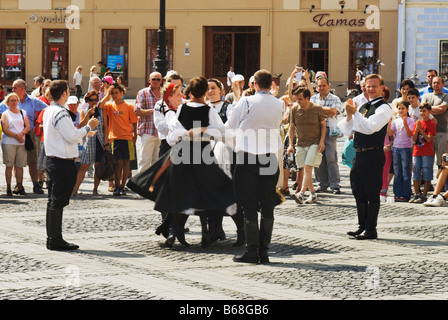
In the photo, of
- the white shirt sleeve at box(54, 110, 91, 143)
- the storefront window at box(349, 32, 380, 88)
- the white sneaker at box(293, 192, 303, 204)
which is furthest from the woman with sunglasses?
the storefront window at box(349, 32, 380, 88)

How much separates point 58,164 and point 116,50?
3512cm

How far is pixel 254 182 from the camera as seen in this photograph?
367 inches

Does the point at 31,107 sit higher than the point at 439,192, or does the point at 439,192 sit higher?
the point at 31,107

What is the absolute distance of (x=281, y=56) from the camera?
43.0 metres

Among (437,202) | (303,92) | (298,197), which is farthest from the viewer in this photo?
(303,92)

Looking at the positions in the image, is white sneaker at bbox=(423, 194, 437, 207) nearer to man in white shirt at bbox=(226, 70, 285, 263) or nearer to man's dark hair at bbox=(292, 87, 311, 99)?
man's dark hair at bbox=(292, 87, 311, 99)

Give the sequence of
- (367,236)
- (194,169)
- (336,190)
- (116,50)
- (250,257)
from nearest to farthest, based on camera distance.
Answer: (250,257) < (194,169) < (367,236) < (336,190) < (116,50)

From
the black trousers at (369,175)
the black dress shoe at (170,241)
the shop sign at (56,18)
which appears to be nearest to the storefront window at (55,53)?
the shop sign at (56,18)

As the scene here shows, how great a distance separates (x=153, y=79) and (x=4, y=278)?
20.4ft

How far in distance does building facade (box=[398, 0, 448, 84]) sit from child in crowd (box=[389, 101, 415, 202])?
2630 centimetres

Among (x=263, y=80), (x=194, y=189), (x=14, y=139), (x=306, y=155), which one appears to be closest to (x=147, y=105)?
(x=14, y=139)

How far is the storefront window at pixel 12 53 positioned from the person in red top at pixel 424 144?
112 feet

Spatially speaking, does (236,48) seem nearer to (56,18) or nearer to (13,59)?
(56,18)
